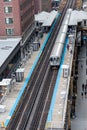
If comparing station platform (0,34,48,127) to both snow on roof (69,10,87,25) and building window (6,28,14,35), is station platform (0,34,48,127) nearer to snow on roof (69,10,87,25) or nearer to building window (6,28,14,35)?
building window (6,28,14,35)

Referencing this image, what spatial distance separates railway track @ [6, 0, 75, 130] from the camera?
2144 inches

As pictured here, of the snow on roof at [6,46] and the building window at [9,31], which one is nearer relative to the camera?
A: the snow on roof at [6,46]

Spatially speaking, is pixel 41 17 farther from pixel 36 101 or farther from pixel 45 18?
pixel 36 101

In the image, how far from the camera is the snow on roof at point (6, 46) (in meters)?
85.5

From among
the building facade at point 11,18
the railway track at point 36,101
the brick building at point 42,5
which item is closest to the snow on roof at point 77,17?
the brick building at point 42,5

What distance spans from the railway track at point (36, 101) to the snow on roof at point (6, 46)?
28.4 ft

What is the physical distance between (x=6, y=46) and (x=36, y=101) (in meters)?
35.3

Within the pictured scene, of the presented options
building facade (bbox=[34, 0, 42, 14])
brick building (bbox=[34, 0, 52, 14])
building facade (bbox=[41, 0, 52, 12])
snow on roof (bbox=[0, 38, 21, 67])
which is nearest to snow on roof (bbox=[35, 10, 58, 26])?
building facade (bbox=[34, 0, 42, 14])

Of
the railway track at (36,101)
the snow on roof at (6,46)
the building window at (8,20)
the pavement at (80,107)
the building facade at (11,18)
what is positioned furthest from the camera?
the building window at (8,20)

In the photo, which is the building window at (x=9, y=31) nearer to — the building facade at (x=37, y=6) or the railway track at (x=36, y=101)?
the railway track at (x=36, y=101)

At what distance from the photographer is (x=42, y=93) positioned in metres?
65.6

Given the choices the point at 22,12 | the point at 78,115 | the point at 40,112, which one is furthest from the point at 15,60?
the point at 40,112

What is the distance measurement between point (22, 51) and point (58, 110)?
49.8 metres

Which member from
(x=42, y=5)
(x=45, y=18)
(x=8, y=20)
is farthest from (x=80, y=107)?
(x=42, y=5)
